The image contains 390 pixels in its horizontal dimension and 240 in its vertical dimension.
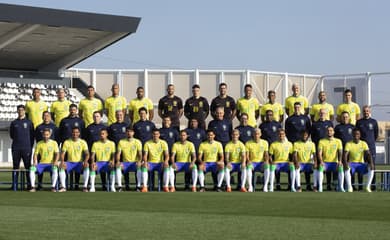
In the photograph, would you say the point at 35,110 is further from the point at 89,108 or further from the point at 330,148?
the point at 330,148

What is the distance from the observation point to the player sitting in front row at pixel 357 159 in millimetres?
19078

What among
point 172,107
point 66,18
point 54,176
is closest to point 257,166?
point 172,107

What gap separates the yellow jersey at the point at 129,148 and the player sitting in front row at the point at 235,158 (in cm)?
179

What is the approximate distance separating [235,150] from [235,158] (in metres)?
0.18

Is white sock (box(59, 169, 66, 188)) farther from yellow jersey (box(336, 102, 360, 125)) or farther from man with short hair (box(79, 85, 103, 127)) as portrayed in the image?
yellow jersey (box(336, 102, 360, 125))

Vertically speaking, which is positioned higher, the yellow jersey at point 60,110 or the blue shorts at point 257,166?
the yellow jersey at point 60,110

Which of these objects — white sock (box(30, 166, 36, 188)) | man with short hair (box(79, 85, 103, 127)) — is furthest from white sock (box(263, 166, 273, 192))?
white sock (box(30, 166, 36, 188))

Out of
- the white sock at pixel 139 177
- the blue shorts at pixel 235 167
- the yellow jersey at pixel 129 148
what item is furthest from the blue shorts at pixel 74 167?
the blue shorts at pixel 235 167

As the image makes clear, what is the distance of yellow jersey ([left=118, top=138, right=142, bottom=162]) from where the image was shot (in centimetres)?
1889

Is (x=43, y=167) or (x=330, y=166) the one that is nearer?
(x=43, y=167)

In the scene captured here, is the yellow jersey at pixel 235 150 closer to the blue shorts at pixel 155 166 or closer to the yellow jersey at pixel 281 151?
the yellow jersey at pixel 281 151

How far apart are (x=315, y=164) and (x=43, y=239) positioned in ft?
35.3

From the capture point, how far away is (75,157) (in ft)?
61.8

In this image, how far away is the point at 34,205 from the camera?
14.0 meters
